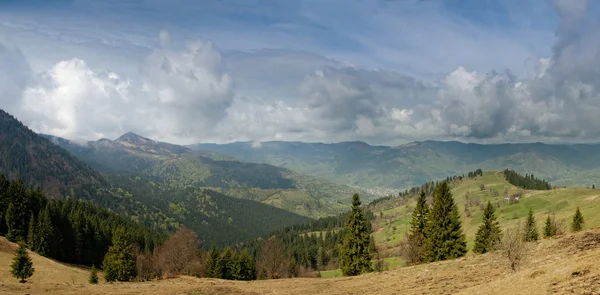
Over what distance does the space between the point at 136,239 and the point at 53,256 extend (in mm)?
40193

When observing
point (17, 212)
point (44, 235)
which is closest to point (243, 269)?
point (44, 235)

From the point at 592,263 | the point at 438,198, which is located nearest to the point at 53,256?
the point at 438,198

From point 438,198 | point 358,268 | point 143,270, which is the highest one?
point 438,198

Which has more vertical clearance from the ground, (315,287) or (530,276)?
(530,276)

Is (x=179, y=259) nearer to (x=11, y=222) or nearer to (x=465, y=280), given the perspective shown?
(x=11, y=222)

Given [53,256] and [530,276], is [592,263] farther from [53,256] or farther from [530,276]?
[53,256]

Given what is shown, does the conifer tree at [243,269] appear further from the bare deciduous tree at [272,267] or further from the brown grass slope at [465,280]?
the brown grass slope at [465,280]

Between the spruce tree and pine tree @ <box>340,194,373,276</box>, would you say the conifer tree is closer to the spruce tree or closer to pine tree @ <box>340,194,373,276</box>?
pine tree @ <box>340,194,373,276</box>

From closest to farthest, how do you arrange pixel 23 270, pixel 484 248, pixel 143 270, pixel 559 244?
pixel 559 244
pixel 23 270
pixel 484 248
pixel 143 270

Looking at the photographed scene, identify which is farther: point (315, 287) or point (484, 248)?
point (484, 248)

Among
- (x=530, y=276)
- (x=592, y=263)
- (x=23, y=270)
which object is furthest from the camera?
(x=23, y=270)

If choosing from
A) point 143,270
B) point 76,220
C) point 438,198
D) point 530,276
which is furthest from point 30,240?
point 530,276

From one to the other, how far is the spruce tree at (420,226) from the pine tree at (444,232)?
269 cm

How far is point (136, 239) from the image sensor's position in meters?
147
